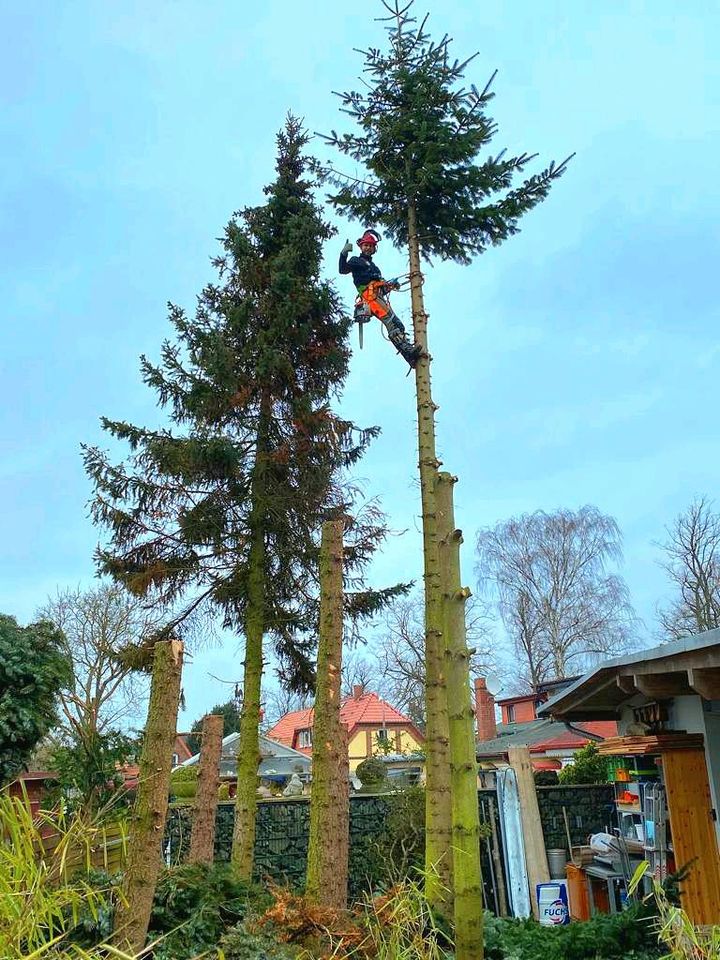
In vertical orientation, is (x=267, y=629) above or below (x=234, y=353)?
below

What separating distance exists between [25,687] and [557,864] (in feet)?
30.3

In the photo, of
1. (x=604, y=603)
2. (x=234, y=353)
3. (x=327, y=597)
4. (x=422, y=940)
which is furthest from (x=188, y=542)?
(x=604, y=603)

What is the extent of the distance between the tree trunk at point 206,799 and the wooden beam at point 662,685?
561 centimetres

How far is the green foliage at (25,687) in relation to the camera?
13203 millimetres

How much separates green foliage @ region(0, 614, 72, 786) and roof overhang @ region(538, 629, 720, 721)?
27.8ft

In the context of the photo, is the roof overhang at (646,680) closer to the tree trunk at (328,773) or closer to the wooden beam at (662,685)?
the wooden beam at (662,685)

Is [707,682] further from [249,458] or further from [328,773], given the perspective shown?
[249,458]

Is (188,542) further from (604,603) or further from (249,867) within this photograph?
(604,603)

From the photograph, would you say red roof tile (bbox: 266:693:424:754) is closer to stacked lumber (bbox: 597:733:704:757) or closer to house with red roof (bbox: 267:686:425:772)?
house with red roof (bbox: 267:686:425:772)

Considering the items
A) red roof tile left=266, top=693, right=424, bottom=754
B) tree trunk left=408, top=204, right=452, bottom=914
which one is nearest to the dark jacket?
tree trunk left=408, top=204, right=452, bottom=914

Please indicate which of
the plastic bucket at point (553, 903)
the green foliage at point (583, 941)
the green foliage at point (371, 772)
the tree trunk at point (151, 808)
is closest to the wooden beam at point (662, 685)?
the green foliage at point (583, 941)

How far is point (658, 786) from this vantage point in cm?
869

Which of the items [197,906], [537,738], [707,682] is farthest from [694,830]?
[537,738]

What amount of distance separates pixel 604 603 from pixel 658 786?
98.4ft
